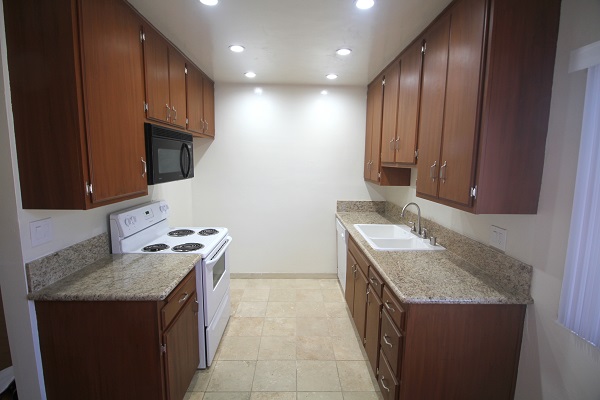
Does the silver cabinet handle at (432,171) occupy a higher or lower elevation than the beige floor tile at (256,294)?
higher

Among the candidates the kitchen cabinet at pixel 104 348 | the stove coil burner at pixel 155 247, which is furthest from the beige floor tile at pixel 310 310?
the kitchen cabinet at pixel 104 348

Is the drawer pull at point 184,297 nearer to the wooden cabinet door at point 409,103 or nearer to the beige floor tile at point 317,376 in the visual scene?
the beige floor tile at point 317,376

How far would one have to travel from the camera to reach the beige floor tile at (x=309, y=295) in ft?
10.9

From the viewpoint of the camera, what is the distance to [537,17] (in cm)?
130

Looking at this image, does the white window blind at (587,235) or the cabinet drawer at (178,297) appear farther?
the cabinet drawer at (178,297)

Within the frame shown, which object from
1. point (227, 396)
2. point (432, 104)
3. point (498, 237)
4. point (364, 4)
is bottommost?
point (227, 396)

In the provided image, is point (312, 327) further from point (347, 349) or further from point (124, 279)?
point (124, 279)

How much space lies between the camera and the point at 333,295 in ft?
11.2

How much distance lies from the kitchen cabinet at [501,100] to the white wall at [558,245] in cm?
5

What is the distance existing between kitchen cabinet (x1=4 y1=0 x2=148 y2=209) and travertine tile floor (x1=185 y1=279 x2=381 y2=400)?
153 cm

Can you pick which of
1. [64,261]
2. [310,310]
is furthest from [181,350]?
[310,310]

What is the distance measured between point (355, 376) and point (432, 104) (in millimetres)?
1973

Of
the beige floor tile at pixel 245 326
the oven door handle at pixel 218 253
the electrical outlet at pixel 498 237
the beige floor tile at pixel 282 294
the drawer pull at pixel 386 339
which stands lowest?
the beige floor tile at pixel 245 326

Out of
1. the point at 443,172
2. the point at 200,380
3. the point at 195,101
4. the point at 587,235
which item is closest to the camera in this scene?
the point at 587,235
